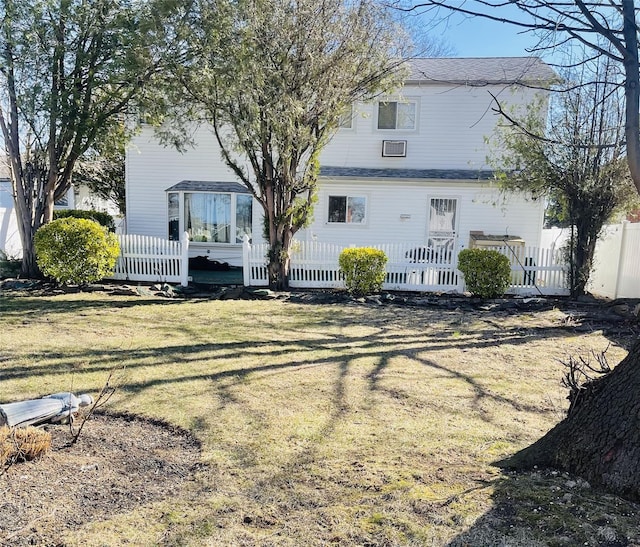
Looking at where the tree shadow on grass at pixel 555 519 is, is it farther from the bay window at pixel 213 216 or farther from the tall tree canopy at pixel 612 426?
the bay window at pixel 213 216

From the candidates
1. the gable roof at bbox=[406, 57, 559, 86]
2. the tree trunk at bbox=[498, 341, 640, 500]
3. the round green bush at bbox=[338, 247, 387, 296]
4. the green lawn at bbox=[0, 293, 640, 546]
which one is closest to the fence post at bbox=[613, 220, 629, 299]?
the green lawn at bbox=[0, 293, 640, 546]

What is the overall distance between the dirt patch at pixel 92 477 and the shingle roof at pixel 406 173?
1134 centimetres

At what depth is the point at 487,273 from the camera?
9805mm

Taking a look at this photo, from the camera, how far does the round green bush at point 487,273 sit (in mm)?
9812

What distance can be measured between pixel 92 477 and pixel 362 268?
26.1ft

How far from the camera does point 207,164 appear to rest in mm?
14586

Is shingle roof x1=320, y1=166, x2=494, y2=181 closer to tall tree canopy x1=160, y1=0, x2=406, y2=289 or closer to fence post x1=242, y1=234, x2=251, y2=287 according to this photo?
tall tree canopy x1=160, y1=0, x2=406, y2=289

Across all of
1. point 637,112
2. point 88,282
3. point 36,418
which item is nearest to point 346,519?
point 36,418

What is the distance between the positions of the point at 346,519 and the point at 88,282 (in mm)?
9441

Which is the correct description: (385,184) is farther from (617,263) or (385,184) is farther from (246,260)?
(617,263)

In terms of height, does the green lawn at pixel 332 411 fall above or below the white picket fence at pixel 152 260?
below

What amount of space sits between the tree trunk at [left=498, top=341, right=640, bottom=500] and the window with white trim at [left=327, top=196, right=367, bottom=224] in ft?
38.6

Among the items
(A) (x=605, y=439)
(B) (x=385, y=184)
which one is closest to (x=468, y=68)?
(B) (x=385, y=184)

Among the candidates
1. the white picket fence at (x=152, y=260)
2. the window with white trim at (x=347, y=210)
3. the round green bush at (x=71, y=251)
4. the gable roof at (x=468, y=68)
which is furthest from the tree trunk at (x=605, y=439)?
the gable roof at (x=468, y=68)
